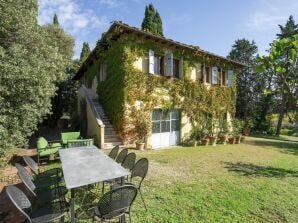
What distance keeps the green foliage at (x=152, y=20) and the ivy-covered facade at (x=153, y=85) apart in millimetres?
13262

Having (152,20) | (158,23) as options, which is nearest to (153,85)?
(152,20)

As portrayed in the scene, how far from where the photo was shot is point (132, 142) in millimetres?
13109

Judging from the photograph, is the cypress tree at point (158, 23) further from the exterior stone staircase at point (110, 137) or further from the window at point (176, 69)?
the exterior stone staircase at point (110, 137)

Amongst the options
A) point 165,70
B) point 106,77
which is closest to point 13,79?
point 106,77

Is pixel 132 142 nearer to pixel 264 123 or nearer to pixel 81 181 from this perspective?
pixel 81 181

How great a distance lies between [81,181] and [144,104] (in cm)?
974

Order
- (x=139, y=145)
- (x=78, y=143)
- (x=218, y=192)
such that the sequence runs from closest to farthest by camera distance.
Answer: (x=218, y=192)
(x=78, y=143)
(x=139, y=145)

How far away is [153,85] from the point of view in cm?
1360

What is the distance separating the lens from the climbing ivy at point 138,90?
42.1ft

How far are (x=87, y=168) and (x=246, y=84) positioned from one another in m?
27.8

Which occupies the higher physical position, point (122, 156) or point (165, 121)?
point (165, 121)

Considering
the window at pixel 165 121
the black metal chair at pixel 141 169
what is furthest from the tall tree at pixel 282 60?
the window at pixel 165 121

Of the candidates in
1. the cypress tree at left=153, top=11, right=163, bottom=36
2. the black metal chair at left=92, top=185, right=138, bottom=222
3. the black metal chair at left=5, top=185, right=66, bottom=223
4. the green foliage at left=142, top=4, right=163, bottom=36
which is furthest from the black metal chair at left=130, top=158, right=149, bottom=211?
the cypress tree at left=153, top=11, right=163, bottom=36

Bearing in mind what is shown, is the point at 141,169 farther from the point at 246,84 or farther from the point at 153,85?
Result: the point at 246,84
